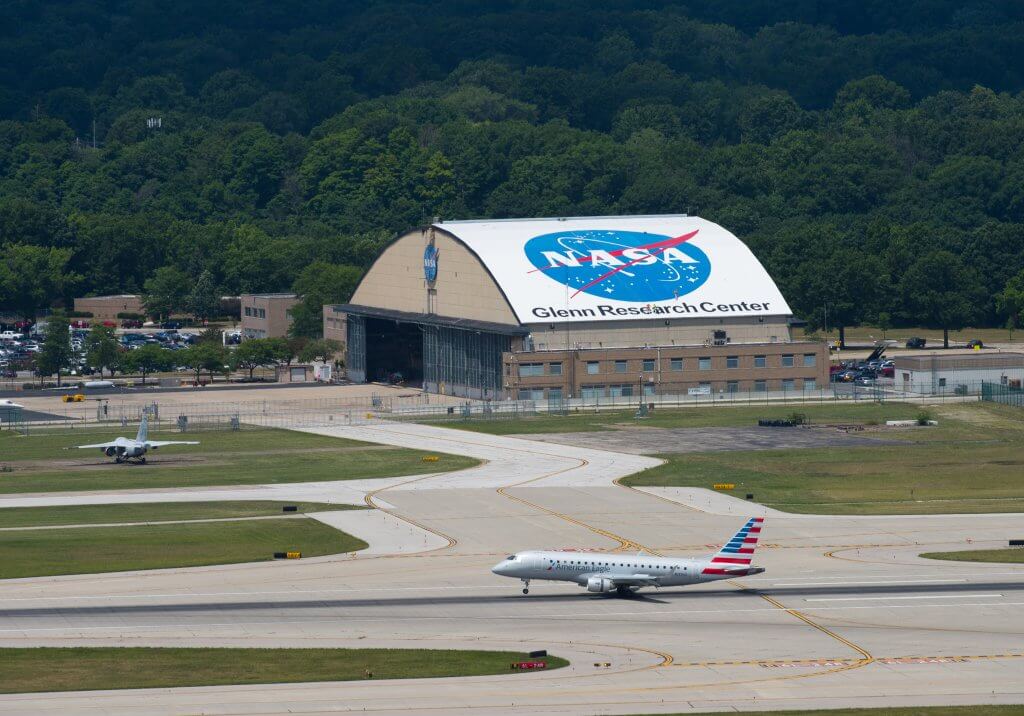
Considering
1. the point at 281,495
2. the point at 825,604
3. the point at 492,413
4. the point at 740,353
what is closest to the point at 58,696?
the point at 825,604

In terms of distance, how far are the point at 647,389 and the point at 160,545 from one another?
88707 millimetres

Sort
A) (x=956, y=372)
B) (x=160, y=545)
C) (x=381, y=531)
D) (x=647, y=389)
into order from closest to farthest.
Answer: (x=160, y=545) < (x=381, y=531) < (x=647, y=389) < (x=956, y=372)

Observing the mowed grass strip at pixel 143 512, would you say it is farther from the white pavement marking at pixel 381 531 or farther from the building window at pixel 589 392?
the building window at pixel 589 392

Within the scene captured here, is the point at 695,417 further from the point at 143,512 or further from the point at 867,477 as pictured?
the point at 143,512

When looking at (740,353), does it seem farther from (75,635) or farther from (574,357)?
(75,635)

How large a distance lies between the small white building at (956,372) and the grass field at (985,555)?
83.2 metres

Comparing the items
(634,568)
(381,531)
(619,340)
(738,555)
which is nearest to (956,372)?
(619,340)

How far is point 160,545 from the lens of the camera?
113 m

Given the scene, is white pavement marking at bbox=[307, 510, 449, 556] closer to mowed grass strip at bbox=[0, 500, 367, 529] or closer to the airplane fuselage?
mowed grass strip at bbox=[0, 500, 367, 529]

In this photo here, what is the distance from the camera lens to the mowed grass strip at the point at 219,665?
265ft

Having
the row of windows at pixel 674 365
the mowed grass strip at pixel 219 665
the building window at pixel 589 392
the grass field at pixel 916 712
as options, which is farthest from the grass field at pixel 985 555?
the row of windows at pixel 674 365

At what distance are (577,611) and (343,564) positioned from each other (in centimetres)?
1821

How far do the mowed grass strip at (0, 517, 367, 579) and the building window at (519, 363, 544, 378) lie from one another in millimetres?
70774

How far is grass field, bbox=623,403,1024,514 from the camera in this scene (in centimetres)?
12988
